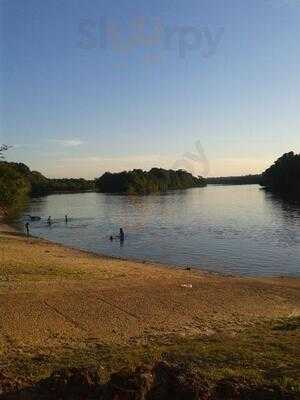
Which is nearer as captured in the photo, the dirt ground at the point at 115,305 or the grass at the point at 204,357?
Result: the grass at the point at 204,357

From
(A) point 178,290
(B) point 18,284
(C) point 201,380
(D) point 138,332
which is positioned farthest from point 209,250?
(C) point 201,380

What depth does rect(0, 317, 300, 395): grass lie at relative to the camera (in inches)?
397

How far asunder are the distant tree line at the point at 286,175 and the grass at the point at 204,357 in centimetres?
14255

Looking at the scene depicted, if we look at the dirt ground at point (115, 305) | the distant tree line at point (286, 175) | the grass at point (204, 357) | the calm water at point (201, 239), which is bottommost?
the calm water at point (201, 239)

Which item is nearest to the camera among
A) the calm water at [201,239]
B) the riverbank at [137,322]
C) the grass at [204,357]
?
the grass at [204,357]

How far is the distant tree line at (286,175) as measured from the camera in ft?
527

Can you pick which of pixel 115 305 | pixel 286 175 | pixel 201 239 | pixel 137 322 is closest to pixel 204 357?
pixel 137 322

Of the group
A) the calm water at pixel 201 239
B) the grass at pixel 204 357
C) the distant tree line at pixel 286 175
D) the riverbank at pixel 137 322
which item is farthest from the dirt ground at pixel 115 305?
the distant tree line at pixel 286 175

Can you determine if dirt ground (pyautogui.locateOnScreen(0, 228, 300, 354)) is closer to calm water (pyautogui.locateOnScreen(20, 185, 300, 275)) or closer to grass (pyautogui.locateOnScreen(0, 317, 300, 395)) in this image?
grass (pyautogui.locateOnScreen(0, 317, 300, 395))

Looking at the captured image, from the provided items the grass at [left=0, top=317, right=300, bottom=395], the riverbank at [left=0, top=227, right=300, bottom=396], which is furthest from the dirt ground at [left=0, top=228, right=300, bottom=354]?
the grass at [left=0, top=317, right=300, bottom=395]

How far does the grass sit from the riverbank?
24mm

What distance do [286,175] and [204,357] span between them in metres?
160

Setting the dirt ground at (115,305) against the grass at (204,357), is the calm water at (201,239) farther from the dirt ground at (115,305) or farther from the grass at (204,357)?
the grass at (204,357)

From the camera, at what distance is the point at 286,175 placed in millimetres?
165375
